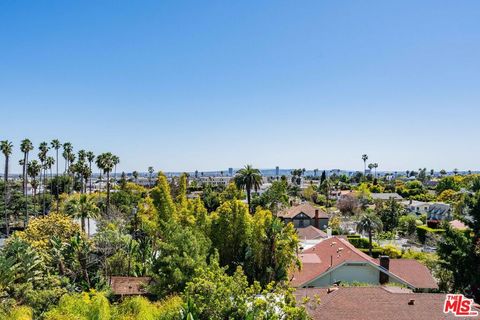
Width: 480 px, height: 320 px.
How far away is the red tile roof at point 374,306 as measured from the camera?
63.5 feet

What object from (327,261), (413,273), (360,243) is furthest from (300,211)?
(413,273)

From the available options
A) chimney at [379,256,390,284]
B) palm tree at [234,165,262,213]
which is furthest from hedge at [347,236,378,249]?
chimney at [379,256,390,284]

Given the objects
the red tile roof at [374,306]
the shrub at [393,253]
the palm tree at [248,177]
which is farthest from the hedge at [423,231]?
the red tile roof at [374,306]

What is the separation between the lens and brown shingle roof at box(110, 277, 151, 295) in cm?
2844

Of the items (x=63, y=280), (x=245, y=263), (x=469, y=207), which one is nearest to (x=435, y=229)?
(x=469, y=207)

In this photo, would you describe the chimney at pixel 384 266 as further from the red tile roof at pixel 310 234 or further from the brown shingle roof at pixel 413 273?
the red tile roof at pixel 310 234

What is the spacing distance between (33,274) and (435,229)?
51.7 metres

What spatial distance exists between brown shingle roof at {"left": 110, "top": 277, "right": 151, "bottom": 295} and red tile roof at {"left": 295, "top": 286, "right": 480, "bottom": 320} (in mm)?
12678

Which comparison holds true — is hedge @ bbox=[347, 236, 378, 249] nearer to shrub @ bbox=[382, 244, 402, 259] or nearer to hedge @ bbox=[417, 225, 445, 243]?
shrub @ bbox=[382, 244, 402, 259]

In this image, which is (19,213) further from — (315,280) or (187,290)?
(187,290)

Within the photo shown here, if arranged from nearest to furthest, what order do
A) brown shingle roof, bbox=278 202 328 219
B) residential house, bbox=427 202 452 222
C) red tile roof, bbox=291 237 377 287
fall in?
red tile roof, bbox=291 237 377 287
brown shingle roof, bbox=278 202 328 219
residential house, bbox=427 202 452 222

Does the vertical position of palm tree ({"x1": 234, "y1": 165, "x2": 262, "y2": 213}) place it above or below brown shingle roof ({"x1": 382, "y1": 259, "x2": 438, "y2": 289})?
above

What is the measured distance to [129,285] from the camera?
30.1 meters

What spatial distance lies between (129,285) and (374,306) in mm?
18454
